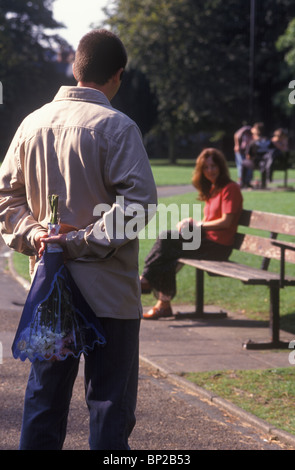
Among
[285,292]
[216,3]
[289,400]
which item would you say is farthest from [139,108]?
[289,400]

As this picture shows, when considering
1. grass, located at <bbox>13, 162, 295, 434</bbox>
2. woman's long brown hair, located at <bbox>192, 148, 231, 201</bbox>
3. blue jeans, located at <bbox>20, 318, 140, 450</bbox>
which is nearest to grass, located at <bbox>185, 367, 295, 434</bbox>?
grass, located at <bbox>13, 162, 295, 434</bbox>

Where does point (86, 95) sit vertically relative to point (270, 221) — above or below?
above

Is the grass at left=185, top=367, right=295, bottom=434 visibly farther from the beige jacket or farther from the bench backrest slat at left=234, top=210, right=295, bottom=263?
the beige jacket

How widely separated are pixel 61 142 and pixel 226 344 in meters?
3.90

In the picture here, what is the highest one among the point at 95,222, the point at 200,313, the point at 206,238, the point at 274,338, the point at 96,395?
the point at 95,222

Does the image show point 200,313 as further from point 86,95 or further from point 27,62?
point 27,62

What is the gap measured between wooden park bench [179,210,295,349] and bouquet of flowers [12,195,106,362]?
3.59 metres

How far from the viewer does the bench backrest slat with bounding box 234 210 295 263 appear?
281 inches

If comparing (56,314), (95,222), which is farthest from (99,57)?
(56,314)

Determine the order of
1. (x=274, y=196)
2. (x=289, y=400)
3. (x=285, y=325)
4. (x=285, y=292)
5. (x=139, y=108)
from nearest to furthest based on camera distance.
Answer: (x=289, y=400) < (x=285, y=325) < (x=285, y=292) < (x=274, y=196) < (x=139, y=108)

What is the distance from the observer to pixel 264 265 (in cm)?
819

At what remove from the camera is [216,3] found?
152ft

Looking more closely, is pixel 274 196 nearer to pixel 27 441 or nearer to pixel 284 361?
pixel 284 361

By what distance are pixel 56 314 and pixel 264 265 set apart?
17.7ft
